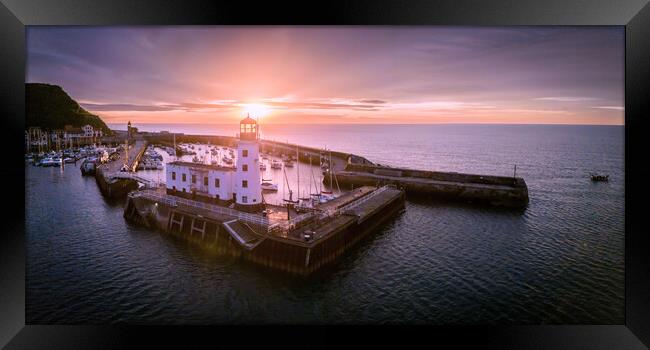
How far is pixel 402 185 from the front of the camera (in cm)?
2222

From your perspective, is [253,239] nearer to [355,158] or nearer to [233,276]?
[233,276]

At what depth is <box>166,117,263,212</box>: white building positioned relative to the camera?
41.7 feet

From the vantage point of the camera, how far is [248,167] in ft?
41.7

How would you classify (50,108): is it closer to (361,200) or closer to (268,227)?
(268,227)

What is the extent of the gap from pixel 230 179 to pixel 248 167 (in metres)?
1.10

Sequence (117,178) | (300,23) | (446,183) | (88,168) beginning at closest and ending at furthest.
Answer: (300,23), (117,178), (446,183), (88,168)

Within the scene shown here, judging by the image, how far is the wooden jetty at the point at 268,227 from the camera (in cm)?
1002

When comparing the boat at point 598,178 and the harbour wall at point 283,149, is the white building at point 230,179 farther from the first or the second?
the boat at point 598,178

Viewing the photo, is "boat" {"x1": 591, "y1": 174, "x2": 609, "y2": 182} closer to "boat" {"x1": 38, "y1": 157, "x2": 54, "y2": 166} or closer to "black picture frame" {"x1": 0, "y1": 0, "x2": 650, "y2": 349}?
"black picture frame" {"x1": 0, "y1": 0, "x2": 650, "y2": 349}

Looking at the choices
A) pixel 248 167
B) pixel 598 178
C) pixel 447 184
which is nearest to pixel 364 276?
pixel 248 167

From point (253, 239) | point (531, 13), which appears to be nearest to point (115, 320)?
point (253, 239)

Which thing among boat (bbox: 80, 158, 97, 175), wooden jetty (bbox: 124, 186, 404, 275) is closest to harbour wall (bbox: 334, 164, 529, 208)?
wooden jetty (bbox: 124, 186, 404, 275)

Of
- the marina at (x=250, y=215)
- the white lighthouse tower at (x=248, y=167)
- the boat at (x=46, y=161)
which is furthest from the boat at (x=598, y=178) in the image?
the boat at (x=46, y=161)

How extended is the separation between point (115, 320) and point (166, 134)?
41.7 metres
